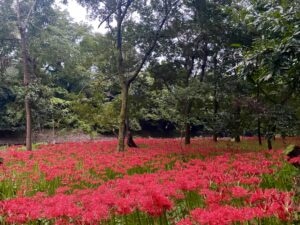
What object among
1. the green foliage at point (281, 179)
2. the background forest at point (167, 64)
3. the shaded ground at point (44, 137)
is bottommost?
the green foliage at point (281, 179)

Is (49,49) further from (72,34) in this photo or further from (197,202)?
(72,34)

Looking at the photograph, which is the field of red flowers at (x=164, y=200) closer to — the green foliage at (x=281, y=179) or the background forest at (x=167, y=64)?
the green foliage at (x=281, y=179)

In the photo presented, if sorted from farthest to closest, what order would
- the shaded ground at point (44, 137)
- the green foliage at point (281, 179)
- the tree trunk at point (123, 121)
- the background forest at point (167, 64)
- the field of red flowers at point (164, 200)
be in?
the shaded ground at point (44, 137)
the tree trunk at point (123, 121)
the background forest at point (167, 64)
the green foliage at point (281, 179)
the field of red flowers at point (164, 200)

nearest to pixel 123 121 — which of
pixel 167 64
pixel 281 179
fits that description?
pixel 167 64

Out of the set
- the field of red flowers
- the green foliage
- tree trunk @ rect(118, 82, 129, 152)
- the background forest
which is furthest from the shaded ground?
the green foliage

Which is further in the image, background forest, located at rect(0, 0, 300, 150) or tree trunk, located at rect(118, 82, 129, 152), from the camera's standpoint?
tree trunk, located at rect(118, 82, 129, 152)

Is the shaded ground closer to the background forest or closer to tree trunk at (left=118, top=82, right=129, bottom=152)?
the background forest

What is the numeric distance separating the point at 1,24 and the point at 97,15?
541cm

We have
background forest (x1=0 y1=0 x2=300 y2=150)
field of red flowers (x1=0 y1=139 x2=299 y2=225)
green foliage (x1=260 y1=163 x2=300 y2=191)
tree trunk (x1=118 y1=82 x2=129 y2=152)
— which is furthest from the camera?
tree trunk (x1=118 y1=82 x2=129 y2=152)

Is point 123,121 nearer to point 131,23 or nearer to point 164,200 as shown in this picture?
point 131,23

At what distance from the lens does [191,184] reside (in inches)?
207

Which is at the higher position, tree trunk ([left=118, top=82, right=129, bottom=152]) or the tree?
the tree

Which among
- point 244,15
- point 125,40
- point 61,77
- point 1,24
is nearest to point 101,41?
point 125,40

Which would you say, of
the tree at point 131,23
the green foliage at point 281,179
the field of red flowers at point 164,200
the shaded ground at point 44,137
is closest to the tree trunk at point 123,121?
the tree at point 131,23
